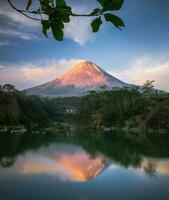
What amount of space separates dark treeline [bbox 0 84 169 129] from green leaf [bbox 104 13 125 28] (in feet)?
108

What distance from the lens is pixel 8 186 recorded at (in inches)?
468

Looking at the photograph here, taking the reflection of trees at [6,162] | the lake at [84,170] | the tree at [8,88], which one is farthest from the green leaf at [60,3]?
the tree at [8,88]

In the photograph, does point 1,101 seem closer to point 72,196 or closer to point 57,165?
point 57,165

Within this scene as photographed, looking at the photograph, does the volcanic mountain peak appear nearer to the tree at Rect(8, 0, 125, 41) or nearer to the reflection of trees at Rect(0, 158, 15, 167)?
the reflection of trees at Rect(0, 158, 15, 167)

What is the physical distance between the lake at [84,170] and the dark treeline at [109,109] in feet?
34.0

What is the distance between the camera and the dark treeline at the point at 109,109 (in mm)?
34403

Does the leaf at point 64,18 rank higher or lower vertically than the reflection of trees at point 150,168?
higher

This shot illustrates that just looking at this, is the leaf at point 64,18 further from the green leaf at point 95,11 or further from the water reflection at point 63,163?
→ the water reflection at point 63,163

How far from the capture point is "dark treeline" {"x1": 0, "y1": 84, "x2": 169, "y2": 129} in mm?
34403

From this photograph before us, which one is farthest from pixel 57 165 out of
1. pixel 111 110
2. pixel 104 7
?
pixel 111 110

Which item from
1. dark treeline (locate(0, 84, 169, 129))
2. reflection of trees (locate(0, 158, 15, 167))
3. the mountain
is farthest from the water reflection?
the mountain

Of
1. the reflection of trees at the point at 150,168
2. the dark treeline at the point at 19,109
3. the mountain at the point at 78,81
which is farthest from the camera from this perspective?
the mountain at the point at 78,81

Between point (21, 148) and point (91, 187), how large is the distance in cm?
1021

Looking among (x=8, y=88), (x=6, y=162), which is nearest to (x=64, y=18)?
(x=6, y=162)
